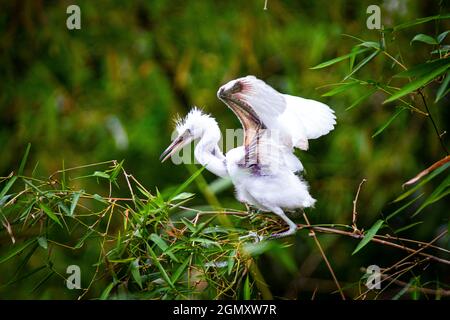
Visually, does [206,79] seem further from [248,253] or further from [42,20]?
[248,253]

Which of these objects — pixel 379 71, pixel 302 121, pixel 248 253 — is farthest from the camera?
pixel 379 71

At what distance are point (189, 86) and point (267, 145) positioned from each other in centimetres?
140

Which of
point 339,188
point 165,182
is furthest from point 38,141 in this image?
point 339,188

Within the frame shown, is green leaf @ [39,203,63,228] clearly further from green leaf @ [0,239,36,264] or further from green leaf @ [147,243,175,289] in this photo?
green leaf @ [147,243,175,289]

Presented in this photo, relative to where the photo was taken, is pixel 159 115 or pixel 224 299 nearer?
pixel 224 299

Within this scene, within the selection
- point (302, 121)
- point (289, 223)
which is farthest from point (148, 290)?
point (302, 121)

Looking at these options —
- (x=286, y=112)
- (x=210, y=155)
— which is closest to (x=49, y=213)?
(x=210, y=155)

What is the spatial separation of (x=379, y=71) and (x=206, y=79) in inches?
26.0

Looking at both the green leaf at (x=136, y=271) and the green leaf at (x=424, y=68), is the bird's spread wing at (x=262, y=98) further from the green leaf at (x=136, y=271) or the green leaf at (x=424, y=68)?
the green leaf at (x=136, y=271)

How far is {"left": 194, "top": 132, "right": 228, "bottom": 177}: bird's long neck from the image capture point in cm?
128

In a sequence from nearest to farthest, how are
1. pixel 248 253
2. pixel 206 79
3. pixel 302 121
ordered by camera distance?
pixel 248 253, pixel 302 121, pixel 206 79

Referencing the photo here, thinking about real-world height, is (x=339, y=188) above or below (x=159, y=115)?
below

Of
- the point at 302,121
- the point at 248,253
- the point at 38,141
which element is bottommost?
the point at 38,141

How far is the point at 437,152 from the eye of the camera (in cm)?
242
